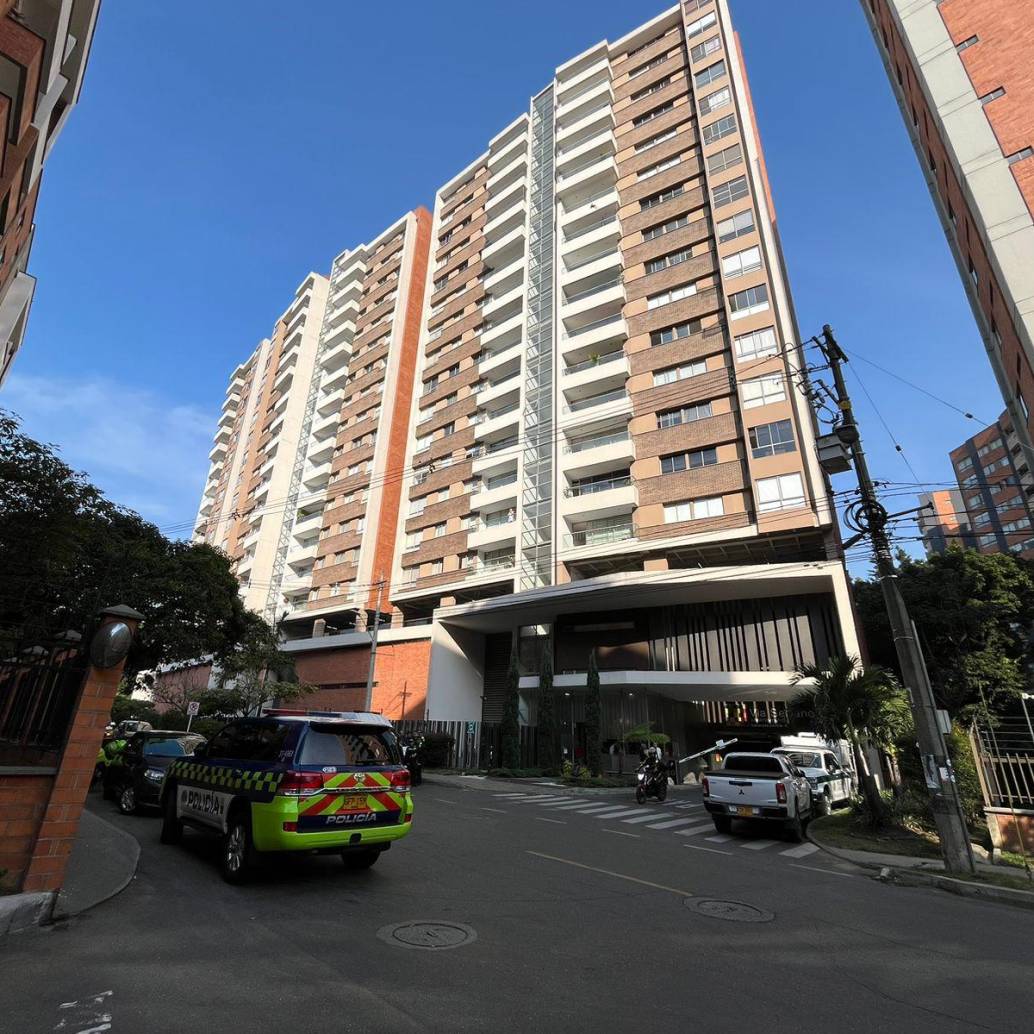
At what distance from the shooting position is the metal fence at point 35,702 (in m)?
5.77

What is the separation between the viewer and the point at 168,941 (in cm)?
480

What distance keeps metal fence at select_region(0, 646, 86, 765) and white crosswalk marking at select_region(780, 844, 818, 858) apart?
11.5 meters

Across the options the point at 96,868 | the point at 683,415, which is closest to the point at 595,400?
the point at 683,415

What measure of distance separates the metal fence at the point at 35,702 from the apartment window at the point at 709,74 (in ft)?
145

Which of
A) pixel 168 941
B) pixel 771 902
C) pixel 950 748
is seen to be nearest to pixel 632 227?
pixel 950 748

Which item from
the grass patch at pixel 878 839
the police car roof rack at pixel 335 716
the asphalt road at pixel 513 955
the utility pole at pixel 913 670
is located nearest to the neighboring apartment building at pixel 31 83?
the police car roof rack at pixel 335 716

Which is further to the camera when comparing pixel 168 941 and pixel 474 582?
pixel 474 582

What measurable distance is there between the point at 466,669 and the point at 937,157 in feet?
110

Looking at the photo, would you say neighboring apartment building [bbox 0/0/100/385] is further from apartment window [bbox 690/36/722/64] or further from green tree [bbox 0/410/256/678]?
apartment window [bbox 690/36/722/64]

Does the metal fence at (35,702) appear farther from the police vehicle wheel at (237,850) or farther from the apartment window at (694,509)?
the apartment window at (694,509)

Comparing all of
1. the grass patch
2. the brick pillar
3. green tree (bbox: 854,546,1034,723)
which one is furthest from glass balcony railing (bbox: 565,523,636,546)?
the brick pillar

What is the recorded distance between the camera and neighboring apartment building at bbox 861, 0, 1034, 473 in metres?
17.4

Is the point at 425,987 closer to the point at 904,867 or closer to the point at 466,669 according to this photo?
the point at 904,867

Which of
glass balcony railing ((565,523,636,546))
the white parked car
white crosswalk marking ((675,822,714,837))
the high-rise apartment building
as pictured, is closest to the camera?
white crosswalk marking ((675,822,714,837))
